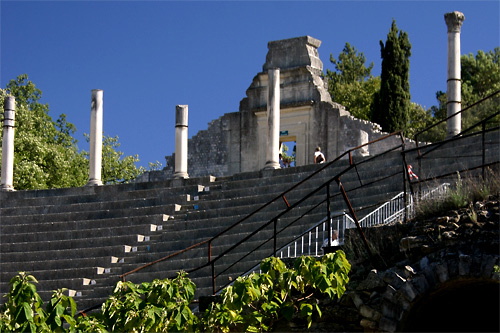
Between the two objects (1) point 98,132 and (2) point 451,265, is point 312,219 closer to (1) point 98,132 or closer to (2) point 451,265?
(2) point 451,265

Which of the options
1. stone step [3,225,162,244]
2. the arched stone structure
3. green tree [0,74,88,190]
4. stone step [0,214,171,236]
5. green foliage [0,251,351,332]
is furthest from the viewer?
green tree [0,74,88,190]

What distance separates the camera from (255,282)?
49.5 feet

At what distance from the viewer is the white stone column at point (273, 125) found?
1045 inches

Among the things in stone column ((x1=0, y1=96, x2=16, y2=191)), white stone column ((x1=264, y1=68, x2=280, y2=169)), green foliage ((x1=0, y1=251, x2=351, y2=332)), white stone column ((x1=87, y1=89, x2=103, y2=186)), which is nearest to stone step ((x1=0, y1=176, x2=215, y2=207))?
stone column ((x1=0, y1=96, x2=16, y2=191))

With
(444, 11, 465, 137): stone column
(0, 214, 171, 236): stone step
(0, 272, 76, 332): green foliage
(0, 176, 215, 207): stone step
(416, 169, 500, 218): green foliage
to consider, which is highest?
(444, 11, 465, 137): stone column

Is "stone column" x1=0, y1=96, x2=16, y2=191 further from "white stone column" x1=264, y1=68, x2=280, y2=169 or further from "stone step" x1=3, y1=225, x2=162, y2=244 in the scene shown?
"white stone column" x1=264, y1=68, x2=280, y2=169

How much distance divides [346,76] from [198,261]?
1409 inches

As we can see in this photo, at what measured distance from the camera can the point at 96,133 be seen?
94.2 ft

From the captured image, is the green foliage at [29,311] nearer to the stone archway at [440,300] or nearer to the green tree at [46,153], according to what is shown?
the stone archway at [440,300]

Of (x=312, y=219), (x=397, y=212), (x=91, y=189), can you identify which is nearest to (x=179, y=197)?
(x=91, y=189)

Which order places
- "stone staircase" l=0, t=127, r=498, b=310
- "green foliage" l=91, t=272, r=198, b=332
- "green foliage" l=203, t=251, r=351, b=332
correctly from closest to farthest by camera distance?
"green foliage" l=203, t=251, r=351, b=332 < "green foliage" l=91, t=272, r=198, b=332 < "stone staircase" l=0, t=127, r=498, b=310

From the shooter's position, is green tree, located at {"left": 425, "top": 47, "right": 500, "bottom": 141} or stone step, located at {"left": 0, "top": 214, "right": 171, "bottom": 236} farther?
green tree, located at {"left": 425, "top": 47, "right": 500, "bottom": 141}

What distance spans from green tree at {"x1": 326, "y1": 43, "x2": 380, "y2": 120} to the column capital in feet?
65.4

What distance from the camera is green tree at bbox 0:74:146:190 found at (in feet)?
124
